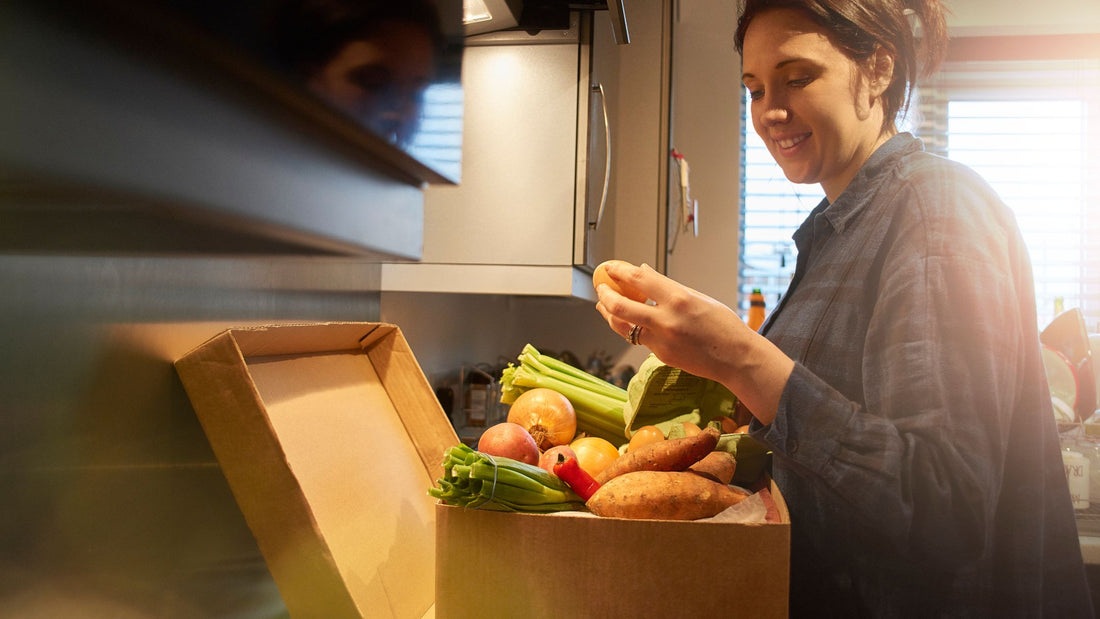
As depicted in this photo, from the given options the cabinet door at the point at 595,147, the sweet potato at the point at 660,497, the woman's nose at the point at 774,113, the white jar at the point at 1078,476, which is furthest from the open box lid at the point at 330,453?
the white jar at the point at 1078,476

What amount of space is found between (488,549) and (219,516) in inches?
10.2

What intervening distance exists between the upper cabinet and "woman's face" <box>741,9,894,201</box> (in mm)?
414

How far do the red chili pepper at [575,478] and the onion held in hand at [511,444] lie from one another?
11 cm

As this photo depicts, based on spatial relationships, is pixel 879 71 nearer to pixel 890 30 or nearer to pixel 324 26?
pixel 890 30

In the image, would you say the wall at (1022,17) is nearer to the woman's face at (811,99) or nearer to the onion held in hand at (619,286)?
the woman's face at (811,99)

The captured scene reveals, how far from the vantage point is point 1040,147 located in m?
2.88

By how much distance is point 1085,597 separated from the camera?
2.73 ft

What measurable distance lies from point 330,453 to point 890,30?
780mm

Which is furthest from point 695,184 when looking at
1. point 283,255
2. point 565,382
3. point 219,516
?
point 219,516

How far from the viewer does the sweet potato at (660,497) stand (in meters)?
0.68

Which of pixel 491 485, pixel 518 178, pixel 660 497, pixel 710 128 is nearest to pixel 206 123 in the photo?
pixel 491 485

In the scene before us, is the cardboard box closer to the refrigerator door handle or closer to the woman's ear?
the woman's ear

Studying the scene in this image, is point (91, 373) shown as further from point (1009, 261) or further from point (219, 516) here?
point (1009, 261)

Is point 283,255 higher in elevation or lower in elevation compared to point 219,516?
→ higher
